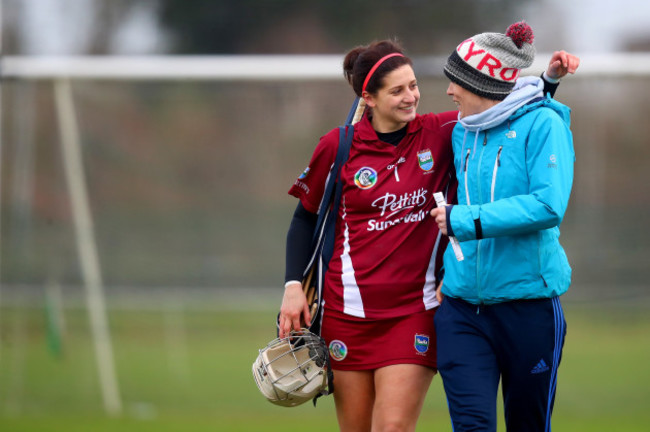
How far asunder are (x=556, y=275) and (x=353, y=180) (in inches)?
34.1

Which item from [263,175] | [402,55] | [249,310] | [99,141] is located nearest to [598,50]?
[263,175]

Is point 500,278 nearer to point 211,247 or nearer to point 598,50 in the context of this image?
point 211,247

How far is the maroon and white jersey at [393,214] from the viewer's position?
10.8 feet

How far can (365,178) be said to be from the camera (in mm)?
3336

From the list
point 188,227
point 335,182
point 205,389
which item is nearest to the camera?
point 335,182

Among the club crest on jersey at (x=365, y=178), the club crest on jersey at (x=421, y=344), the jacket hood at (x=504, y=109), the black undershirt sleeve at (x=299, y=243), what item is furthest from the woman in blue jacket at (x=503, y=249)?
the black undershirt sleeve at (x=299, y=243)

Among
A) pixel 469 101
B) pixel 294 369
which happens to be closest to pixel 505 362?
pixel 294 369

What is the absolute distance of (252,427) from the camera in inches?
235

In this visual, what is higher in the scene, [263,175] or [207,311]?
[263,175]

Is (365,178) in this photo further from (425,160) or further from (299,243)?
(299,243)

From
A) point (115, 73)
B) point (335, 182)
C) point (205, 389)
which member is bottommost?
point (205, 389)

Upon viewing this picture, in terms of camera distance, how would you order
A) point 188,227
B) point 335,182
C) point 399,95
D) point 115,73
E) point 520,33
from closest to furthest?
point 520,33, point 399,95, point 335,182, point 115,73, point 188,227

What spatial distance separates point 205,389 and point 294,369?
3703 mm

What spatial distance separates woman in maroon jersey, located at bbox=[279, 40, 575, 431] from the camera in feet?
10.7
